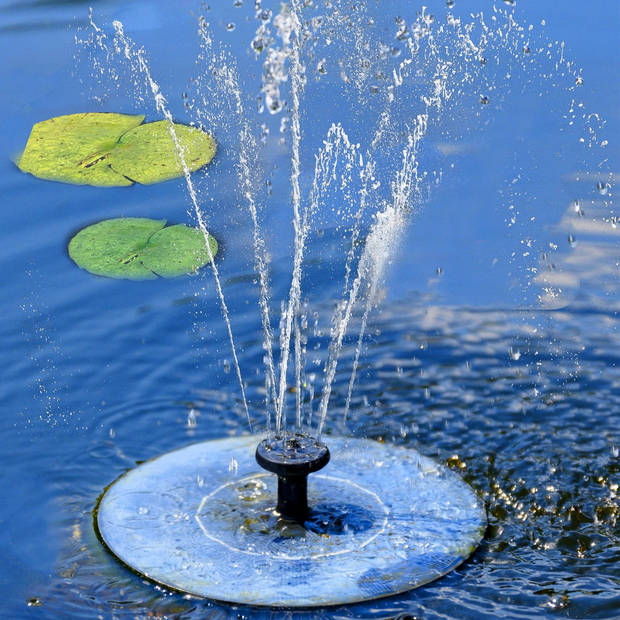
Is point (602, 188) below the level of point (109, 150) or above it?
below

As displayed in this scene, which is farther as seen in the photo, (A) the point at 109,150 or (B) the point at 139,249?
(A) the point at 109,150

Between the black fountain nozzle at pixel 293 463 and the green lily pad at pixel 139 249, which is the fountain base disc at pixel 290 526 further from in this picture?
the green lily pad at pixel 139 249

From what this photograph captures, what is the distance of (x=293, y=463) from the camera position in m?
4.43

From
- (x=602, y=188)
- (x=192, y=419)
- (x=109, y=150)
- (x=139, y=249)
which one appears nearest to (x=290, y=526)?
(x=192, y=419)

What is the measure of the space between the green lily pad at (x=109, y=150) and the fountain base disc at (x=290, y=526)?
3624mm

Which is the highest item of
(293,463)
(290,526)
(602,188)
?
(602,188)

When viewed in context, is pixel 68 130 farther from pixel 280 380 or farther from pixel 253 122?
pixel 280 380

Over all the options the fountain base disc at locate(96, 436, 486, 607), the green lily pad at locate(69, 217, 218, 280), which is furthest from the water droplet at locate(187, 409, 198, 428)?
the green lily pad at locate(69, 217, 218, 280)

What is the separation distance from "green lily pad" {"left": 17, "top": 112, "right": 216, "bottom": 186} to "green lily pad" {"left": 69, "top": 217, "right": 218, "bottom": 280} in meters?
0.73

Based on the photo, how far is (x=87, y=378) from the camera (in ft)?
19.8

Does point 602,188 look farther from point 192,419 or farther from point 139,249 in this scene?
point 192,419

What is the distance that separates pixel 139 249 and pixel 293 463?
3.38 m

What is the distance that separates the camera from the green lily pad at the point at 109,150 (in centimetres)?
852

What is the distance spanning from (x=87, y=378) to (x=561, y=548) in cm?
267
